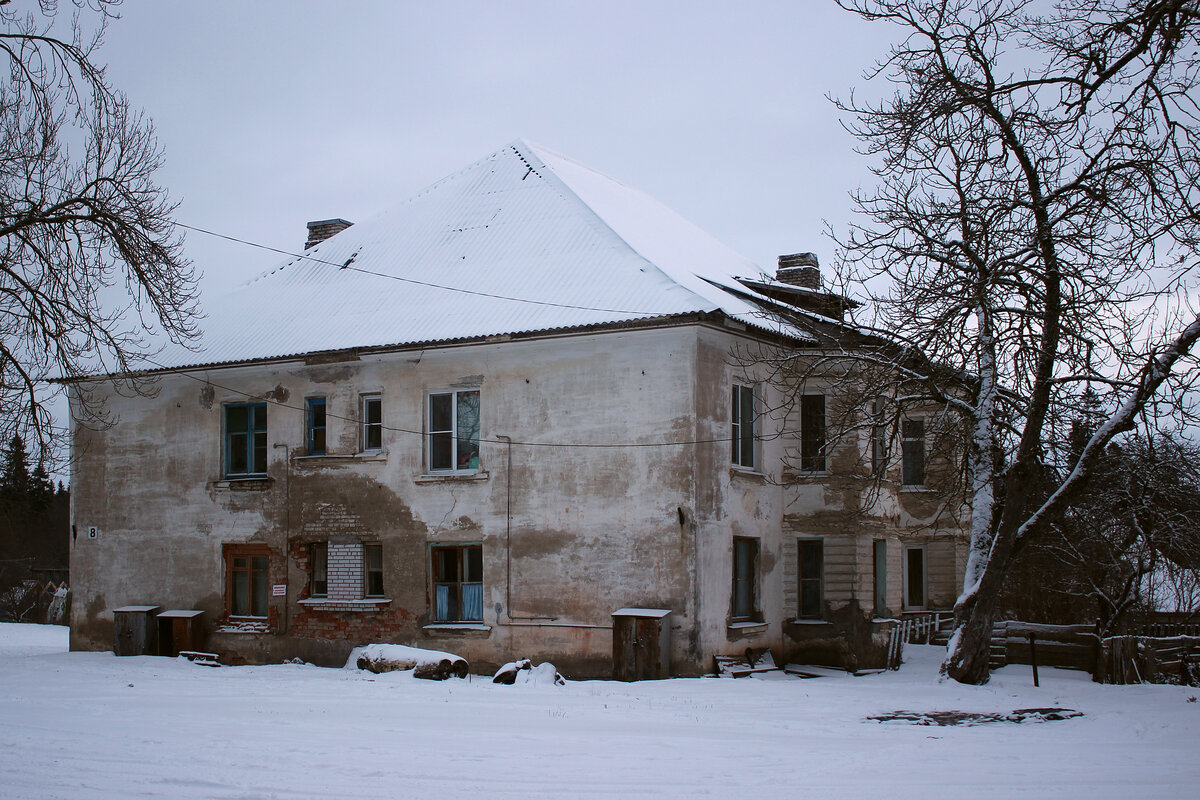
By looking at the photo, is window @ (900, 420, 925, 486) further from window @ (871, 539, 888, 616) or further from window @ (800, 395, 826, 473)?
window @ (800, 395, 826, 473)

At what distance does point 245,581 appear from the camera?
72.7ft

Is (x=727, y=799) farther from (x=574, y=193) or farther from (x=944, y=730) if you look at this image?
(x=574, y=193)

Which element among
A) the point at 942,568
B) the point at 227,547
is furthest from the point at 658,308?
the point at 942,568

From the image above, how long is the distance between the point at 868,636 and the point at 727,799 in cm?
1287

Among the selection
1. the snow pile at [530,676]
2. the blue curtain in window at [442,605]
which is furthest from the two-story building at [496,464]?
the snow pile at [530,676]

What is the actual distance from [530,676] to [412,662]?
196cm

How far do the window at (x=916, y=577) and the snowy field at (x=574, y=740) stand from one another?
1208 centimetres

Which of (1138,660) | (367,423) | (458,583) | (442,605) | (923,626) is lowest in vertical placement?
(923,626)

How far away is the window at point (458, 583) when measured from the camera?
64.8ft

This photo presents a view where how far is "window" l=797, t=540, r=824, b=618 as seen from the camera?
21031 mm

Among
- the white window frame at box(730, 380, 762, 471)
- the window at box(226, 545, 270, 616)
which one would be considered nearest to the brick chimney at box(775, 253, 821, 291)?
the white window frame at box(730, 380, 762, 471)

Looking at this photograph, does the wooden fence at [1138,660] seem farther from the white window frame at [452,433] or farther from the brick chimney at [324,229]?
the brick chimney at [324,229]

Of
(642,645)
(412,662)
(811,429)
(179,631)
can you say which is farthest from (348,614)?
(811,429)

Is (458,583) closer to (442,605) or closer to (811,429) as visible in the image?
(442,605)
